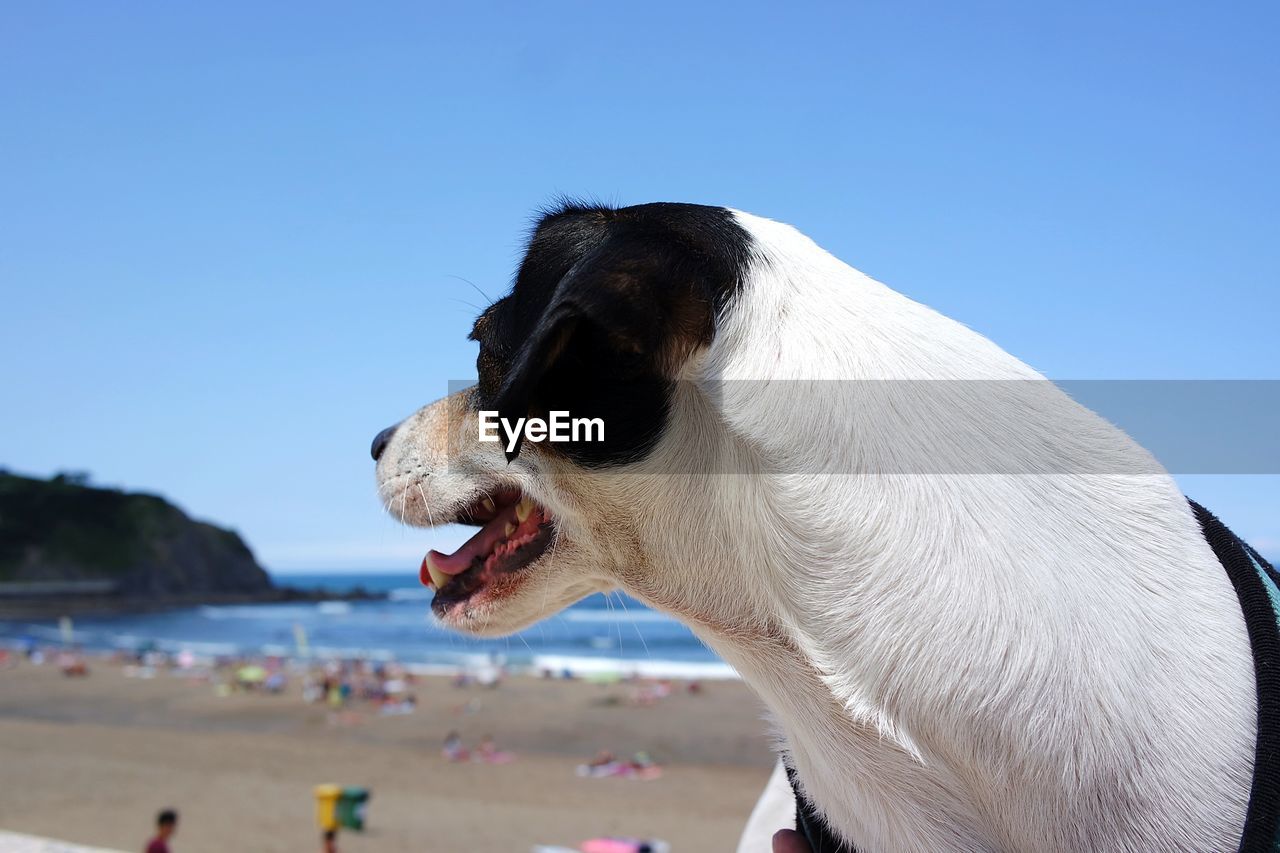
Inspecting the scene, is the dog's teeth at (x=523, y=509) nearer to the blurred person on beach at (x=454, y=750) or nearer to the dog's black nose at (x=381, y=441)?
the dog's black nose at (x=381, y=441)

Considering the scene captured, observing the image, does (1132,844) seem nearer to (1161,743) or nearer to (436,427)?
(1161,743)

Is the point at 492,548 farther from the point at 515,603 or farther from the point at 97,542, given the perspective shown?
the point at 97,542

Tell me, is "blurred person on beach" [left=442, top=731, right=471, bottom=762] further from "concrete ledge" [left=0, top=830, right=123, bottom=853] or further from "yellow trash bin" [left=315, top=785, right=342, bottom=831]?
"concrete ledge" [left=0, top=830, right=123, bottom=853]

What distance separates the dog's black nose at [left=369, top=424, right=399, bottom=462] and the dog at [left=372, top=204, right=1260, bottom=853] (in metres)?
0.50

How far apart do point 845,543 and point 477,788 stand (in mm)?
18020

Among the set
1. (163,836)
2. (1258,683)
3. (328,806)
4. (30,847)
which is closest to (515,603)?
(1258,683)

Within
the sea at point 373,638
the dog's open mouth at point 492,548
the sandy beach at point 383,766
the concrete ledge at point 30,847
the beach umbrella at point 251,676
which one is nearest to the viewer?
the dog's open mouth at point 492,548

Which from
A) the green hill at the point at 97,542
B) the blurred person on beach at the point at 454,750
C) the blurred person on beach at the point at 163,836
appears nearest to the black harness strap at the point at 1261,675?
the blurred person on beach at the point at 163,836

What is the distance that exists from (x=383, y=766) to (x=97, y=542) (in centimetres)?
7321

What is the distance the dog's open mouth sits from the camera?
6.13 feet

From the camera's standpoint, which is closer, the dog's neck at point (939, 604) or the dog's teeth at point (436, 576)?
the dog's neck at point (939, 604)

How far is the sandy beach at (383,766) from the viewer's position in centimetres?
1465

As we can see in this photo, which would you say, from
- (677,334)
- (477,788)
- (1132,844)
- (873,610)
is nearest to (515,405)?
(677,334)

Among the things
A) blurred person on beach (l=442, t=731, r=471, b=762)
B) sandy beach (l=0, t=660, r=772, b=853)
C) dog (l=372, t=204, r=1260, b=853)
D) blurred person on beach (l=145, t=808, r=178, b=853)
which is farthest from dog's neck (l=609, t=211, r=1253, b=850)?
blurred person on beach (l=442, t=731, r=471, b=762)
